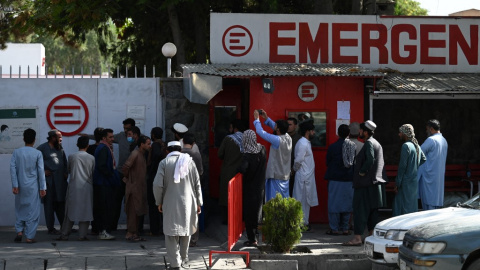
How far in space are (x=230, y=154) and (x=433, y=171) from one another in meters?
3.22

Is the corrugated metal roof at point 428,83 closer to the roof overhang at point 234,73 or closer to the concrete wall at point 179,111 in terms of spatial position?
the roof overhang at point 234,73

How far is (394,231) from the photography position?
9.84 m

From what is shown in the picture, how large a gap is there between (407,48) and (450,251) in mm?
7166

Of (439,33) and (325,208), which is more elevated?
(439,33)

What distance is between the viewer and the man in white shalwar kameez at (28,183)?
12.2 metres

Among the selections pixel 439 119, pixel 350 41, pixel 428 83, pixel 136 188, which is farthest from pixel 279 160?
pixel 439 119

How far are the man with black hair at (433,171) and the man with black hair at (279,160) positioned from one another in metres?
2.11

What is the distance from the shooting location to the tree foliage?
18891 millimetres

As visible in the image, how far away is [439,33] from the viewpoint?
14.9 metres

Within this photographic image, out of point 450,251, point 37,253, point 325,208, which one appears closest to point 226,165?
point 325,208

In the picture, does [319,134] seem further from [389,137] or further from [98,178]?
[98,178]

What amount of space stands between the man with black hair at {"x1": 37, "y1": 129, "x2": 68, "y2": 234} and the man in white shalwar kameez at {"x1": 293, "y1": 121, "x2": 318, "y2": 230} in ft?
12.3

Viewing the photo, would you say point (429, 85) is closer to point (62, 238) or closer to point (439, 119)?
point (439, 119)

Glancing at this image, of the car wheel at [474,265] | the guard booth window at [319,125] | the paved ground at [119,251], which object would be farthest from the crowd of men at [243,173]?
the car wheel at [474,265]
